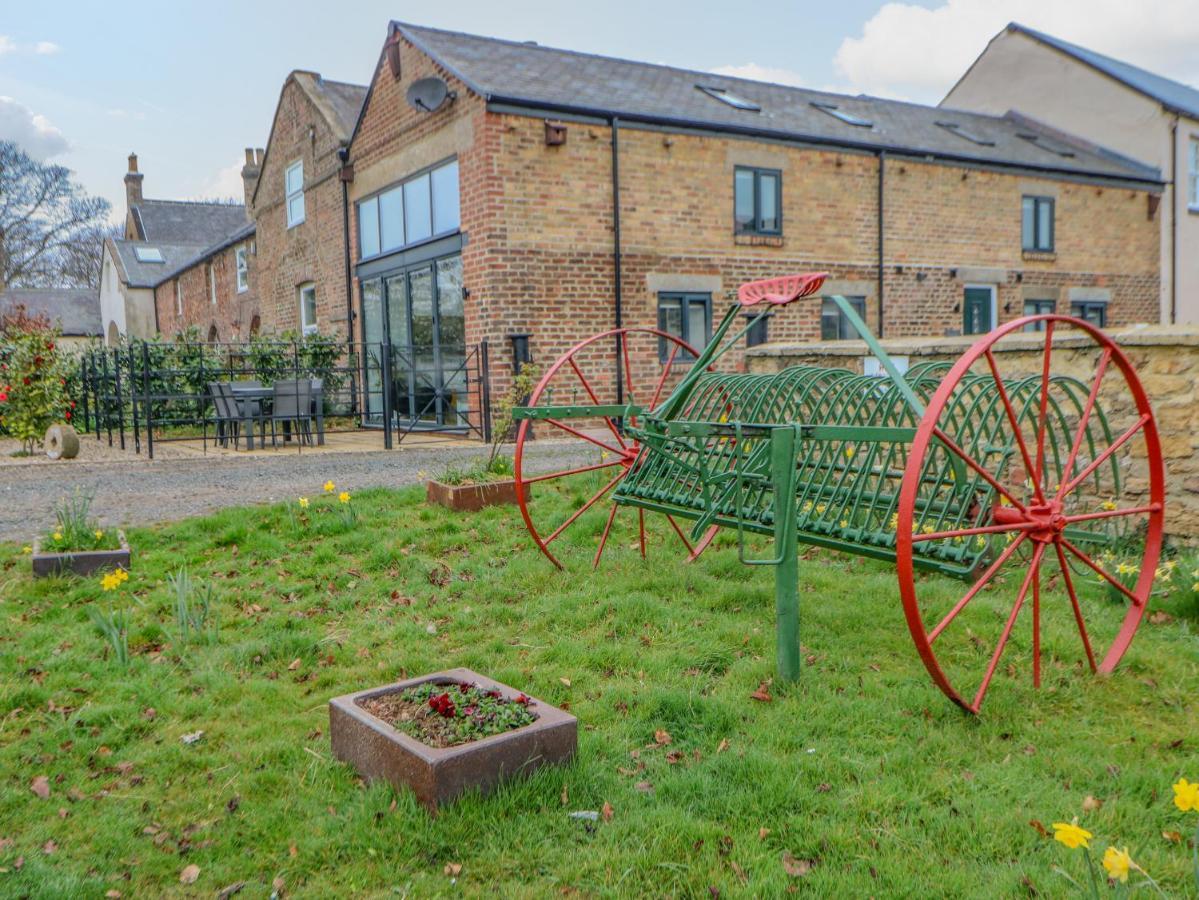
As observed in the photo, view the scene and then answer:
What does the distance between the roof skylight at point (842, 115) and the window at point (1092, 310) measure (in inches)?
214

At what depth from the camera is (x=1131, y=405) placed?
231 inches

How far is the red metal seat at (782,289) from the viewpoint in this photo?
443cm

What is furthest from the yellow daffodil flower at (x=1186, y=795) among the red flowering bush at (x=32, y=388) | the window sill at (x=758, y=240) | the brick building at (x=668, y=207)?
the window sill at (x=758, y=240)

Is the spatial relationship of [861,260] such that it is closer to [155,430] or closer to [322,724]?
[155,430]

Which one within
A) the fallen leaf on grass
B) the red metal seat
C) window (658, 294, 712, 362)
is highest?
window (658, 294, 712, 362)

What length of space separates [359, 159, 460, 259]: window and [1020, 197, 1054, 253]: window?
10442 mm

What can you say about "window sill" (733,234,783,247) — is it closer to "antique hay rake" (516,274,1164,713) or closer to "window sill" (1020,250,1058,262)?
"window sill" (1020,250,1058,262)

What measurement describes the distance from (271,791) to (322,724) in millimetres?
508

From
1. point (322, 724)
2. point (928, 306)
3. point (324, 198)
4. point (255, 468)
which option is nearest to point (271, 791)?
point (322, 724)

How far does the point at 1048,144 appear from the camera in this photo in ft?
67.5

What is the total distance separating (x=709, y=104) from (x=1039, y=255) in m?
7.02

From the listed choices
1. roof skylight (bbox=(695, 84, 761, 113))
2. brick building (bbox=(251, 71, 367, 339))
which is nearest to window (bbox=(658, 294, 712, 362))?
roof skylight (bbox=(695, 84, 761, 113))

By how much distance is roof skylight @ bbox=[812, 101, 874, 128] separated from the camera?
16942 mm

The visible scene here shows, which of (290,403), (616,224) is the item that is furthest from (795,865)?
(616,224)
